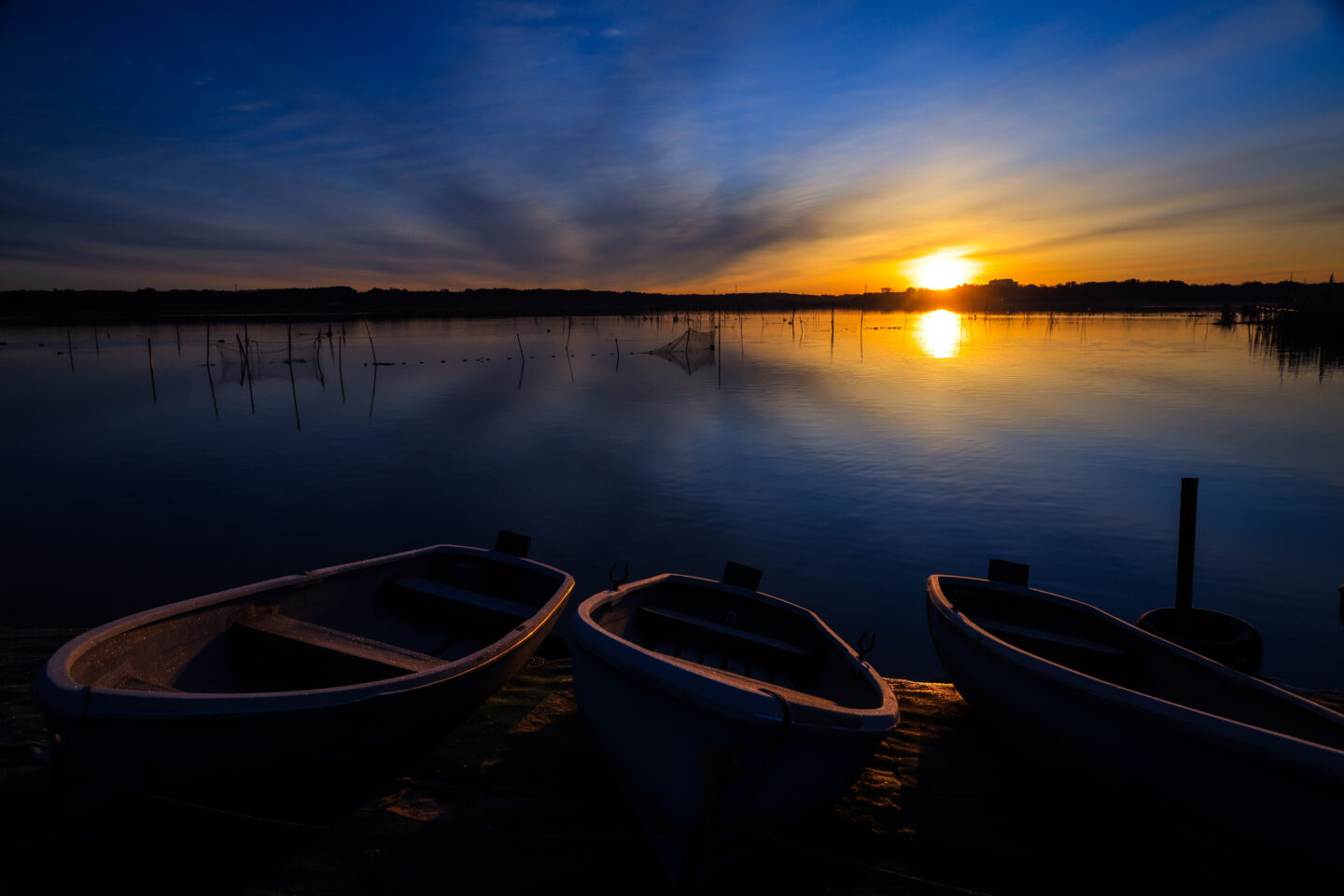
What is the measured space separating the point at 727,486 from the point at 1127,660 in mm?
10756

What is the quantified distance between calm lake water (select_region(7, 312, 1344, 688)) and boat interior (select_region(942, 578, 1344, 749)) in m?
1.82

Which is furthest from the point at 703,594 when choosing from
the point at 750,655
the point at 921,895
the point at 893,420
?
the point at 893,420

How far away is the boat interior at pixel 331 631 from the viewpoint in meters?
5.21

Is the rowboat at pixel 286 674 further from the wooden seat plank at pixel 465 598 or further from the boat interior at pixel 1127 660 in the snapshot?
the boat interior at pixel 1127 660

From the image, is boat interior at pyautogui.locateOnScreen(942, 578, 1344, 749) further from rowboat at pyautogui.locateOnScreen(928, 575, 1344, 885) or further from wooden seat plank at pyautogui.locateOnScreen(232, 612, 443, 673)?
wooden seat plank at pyautogui.locateOnScreen(232, 612, 443, 673)

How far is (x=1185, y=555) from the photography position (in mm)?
7656

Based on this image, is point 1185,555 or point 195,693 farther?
point 1185,555

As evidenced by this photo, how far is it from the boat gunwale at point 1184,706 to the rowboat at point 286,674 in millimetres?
4575

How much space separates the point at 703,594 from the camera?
732 cm

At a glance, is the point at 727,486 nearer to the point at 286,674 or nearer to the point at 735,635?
the point at 735,635

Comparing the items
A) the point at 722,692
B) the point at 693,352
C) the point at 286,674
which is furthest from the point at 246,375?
the point at 722,692

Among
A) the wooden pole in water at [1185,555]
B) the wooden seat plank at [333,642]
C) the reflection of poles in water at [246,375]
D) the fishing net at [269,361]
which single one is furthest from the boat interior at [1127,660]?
the fishing net at [269,361]

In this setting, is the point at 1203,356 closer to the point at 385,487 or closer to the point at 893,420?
the point at 893,420

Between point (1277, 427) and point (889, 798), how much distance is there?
2625 cm
